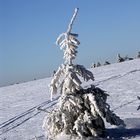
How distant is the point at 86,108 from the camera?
306 inches

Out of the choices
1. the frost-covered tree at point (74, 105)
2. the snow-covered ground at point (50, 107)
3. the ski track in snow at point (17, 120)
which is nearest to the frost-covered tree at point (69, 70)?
the frost-covered tree at point (74, 105)

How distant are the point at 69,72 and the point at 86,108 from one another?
72cm

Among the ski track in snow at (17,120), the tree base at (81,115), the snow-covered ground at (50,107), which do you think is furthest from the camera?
the ski track in snow at (17,120)

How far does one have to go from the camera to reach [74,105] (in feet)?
25.2

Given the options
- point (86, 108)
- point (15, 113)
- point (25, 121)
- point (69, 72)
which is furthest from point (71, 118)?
point (15, 113)

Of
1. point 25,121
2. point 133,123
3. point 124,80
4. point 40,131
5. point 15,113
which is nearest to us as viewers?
point 133,123

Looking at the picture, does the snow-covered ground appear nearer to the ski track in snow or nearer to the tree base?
the ski track in snow

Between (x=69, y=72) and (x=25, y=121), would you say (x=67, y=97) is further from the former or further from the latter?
(x=25, y=121)

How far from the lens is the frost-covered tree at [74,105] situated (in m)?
7.60

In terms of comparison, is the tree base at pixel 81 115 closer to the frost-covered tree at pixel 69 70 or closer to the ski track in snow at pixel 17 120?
the frost-covered tree at pixel 69 70

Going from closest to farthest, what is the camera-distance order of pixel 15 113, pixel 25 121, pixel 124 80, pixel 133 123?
pixel 133 123, pixel 25 121, pixel 15 113, pixel 124 80

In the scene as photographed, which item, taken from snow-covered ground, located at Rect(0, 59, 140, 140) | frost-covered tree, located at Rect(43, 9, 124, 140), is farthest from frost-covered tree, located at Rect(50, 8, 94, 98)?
snow-covered ground, located at Rect(0, 59, 140, 140)

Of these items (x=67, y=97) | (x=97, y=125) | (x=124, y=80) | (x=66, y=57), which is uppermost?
(x=124, y=80)

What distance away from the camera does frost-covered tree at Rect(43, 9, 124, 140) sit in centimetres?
760
